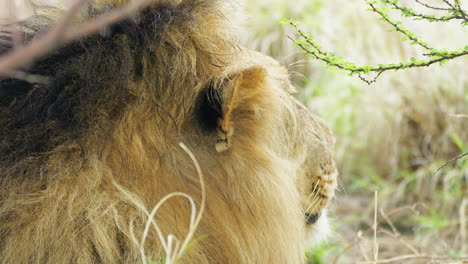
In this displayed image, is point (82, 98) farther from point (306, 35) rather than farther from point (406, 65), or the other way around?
point (406, 65)

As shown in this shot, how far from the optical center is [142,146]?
69.2 inches

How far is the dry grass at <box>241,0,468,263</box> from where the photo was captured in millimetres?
4469

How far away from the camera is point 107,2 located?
1854 mm

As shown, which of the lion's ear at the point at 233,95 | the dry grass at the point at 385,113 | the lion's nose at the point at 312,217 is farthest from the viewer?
the dry grass at the point at 385,113

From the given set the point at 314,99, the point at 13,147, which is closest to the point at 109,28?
the point at 13,147

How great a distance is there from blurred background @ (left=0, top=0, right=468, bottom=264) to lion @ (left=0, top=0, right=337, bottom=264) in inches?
100

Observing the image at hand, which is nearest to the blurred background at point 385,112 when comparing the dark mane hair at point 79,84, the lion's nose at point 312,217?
the lion's nose at point 312,217

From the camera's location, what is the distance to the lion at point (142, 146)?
5.51 ft

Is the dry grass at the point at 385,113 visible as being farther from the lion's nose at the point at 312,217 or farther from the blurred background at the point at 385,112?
the lion's nose at the point at 312,217

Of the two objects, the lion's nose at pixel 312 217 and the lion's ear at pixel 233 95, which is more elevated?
the lion's ear at pixel 233 95

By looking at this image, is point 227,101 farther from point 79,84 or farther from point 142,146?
point 79,84

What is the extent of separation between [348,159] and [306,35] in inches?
128

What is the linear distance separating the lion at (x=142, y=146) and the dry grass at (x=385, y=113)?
2.53 meters

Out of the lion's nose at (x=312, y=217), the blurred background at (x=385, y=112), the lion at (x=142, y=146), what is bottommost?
the blurred background at (x=385, y=112)
